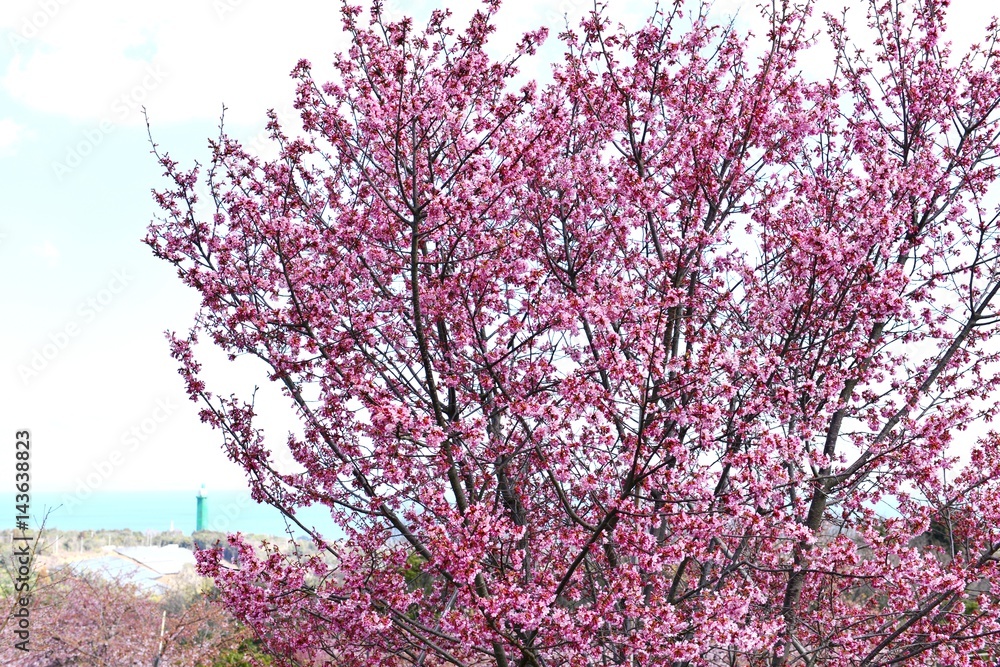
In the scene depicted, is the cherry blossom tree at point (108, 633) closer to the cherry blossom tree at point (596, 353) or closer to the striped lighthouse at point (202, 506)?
the cherry blossom tree at point (596, 353)

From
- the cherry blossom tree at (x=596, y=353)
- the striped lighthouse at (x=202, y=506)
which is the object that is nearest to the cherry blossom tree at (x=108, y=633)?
the cherry blossom tree at (x=596, y=353)

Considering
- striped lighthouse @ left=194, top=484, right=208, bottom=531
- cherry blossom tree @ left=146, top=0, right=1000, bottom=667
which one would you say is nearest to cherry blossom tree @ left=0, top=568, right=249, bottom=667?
cherry blossom tree @ left=146, top=0, right=1000, bottom=667

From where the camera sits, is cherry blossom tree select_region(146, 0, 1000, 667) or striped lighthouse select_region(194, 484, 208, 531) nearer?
cherry blossom tree select_region(146, 0, 1000, 667)

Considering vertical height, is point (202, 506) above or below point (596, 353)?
above

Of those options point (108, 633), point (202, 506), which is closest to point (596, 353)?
point (108, 633)

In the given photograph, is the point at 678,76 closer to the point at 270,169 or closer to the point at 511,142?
the point at 511,142

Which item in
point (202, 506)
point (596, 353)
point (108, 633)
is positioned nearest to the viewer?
point (596, 353)

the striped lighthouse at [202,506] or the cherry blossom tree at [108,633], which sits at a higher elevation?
the striped lighthouse at [202,506]

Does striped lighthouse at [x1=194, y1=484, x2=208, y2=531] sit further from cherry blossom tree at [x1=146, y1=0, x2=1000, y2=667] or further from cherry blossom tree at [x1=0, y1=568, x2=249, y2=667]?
cherry blossom tree at [x1=146, y1=0, x2=1000, y2=667]

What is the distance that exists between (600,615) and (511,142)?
320 cm

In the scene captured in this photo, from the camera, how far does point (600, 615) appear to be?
5.20 meters

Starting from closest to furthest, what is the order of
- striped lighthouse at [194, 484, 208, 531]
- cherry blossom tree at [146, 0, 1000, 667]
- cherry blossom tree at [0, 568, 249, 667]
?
cherry blossom tree at [146, 0, 1000, 667] < cherry blossom tree at [0, 568, 249, 667] < striped lighthouse at [194, 484, 208, 531]

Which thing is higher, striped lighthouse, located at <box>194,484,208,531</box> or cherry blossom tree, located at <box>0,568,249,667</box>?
striped lighthouse, located at <box>194,484,208,531</box>

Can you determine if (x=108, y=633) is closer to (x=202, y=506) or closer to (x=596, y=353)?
(x=596, y=353)
